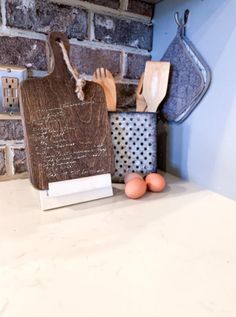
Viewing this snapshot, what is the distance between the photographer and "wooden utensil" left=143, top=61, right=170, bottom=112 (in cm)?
71

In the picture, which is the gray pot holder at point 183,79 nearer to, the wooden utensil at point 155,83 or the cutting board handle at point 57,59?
the wooden utensil at point 155,83

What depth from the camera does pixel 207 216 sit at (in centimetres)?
52

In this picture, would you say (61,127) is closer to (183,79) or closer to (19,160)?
(19,160)

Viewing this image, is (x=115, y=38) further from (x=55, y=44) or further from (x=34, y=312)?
(x=34, y=312)

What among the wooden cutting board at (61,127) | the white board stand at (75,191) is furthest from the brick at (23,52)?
the white board stand at (75,191)

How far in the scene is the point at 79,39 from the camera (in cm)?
69

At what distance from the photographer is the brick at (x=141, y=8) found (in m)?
0.74

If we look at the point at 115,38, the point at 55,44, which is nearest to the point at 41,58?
the point at 55,44

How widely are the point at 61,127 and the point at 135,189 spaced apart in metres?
0.20

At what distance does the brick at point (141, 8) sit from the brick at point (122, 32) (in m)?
0.03

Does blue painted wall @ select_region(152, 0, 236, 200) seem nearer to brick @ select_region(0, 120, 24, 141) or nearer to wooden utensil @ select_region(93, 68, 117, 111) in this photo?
wooden utensil @ select_region(93, 68, 117, 111)

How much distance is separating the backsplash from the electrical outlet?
2 cm

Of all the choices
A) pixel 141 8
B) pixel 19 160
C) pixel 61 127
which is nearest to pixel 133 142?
pixel 61 127

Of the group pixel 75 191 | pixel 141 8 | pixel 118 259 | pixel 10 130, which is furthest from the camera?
pixel 141 8
